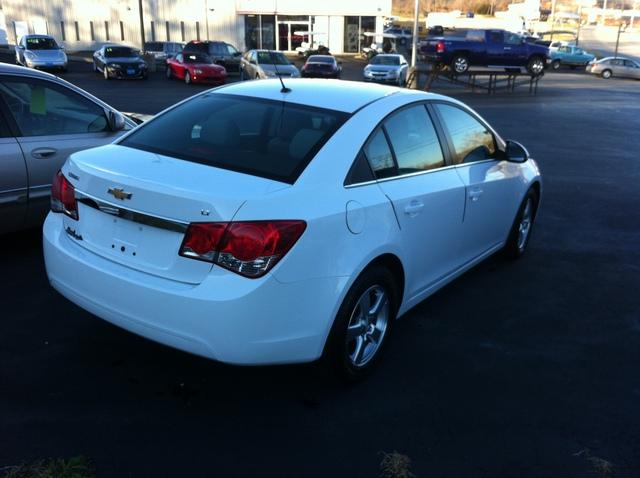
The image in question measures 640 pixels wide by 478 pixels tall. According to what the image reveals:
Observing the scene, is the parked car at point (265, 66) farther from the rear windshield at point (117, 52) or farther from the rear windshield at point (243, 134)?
the rear windshield at point (243, 134)

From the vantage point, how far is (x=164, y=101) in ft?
63.0

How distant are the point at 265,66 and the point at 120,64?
7.31 metres

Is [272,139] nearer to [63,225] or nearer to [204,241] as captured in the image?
[204,241]

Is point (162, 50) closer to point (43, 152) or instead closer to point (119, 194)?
point (43, 152)

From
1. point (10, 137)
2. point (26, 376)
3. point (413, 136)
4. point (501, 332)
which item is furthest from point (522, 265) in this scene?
point (10, 137)

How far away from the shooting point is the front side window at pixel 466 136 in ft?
13.9

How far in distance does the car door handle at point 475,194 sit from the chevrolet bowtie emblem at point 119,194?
92.2 inches

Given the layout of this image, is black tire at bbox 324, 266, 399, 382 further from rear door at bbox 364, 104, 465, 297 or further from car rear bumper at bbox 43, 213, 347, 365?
rear door at bbox 364, 104, 465, 297

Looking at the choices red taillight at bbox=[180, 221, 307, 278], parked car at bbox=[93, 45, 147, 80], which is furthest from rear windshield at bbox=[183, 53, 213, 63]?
red taillight at bbox=[180, 221, 307, 278]

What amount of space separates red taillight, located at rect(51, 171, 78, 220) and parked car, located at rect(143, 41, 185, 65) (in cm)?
3486

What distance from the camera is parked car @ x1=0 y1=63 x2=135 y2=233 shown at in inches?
186

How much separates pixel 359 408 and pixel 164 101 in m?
17.5

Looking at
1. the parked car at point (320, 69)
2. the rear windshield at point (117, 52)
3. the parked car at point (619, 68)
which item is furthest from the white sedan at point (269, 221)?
the parked car at point (619, 68)

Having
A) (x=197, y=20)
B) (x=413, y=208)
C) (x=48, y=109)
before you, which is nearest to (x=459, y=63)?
(x=48, y=109)
